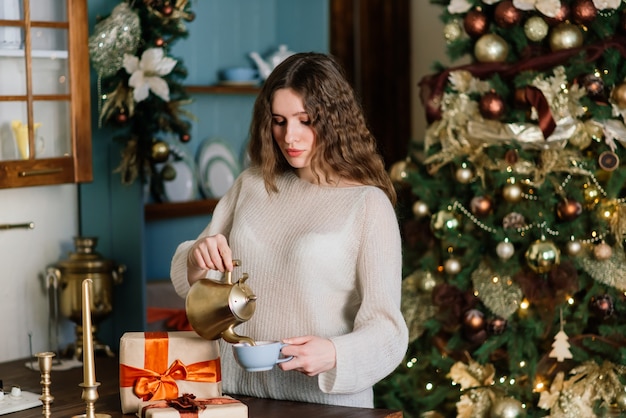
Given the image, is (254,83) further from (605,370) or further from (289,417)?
(289,417)

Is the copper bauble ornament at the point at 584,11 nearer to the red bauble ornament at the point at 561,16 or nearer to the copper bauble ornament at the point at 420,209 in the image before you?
the red bauble ornament at the point at 561,16

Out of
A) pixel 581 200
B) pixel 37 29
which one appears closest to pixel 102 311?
pixel 37 29

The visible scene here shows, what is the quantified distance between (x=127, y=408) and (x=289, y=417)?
1.01 feet

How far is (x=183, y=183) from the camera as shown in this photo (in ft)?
12.9

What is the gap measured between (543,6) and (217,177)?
1596 millimetres

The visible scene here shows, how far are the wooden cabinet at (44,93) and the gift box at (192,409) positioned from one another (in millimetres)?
1209

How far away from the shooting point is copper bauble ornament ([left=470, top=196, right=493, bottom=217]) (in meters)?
3.22

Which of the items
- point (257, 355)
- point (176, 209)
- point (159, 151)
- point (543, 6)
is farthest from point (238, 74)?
point (257, 355)

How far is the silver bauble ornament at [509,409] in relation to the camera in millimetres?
3170

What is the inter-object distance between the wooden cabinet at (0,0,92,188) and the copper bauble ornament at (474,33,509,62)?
1288 millimetres

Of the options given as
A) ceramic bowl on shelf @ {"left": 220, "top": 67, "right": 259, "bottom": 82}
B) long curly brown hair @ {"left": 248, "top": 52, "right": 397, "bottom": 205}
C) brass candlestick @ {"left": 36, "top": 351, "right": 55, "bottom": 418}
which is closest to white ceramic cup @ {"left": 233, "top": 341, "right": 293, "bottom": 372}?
brass candlestick @ {"left": 36, "top": 351, "right": 55, "bottom": 418}

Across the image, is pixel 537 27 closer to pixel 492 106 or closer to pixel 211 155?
pixel 492 106

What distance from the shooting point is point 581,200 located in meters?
3.10

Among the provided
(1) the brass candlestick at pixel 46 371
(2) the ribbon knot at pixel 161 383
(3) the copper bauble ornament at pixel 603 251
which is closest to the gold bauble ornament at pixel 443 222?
(3) the copper bauble ornament at pixel 603 251
